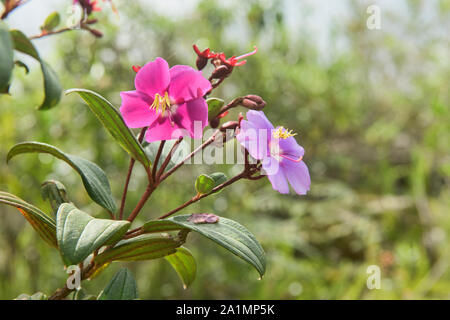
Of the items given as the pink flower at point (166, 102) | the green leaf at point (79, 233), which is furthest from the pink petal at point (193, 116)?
the green leaf at point (79, 233)

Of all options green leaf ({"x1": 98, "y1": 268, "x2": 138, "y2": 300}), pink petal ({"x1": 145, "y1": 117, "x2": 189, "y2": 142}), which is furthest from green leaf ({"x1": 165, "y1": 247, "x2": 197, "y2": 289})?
pink petal ({"x1": 145, "y1": 117, "x2": 189, "y2": 142})

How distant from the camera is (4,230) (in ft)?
4.89

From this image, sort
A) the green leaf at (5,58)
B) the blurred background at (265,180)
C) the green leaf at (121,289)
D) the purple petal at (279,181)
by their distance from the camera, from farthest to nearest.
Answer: the blurred background at (265,180), the green leaf at (121,289), the purple petal at (279,181), the green leaf at (5,58)

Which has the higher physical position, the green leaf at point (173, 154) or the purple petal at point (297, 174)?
the green leaf at point (173, 154)

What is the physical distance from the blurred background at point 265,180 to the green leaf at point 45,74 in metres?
0.38

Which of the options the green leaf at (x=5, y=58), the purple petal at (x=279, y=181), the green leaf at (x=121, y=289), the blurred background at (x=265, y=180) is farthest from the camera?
the blurred background at (x=265, y=180)

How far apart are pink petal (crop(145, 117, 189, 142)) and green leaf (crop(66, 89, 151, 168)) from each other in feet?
0.05

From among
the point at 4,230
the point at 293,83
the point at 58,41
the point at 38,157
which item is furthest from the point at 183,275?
the point at 293,83

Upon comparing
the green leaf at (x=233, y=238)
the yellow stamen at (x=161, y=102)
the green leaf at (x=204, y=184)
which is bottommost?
the green leaf at (x=233, y=238)

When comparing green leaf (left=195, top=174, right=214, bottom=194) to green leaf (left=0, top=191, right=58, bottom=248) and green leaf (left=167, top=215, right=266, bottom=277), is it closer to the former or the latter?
green leaf (left=167, top=215, right=266, bottom=277)

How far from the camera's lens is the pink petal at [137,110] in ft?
1.41

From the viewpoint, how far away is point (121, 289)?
1.62 ft

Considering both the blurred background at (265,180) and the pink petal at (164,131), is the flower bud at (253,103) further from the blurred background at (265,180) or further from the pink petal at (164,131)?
the blurred background at (265,180)
